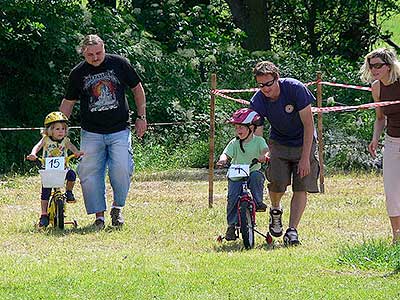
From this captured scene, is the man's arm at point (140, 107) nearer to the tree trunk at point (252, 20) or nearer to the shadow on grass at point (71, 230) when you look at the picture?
the shadow on grass at point (71, 230)

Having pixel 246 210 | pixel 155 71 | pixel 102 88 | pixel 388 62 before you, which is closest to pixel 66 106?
pixel 102 88

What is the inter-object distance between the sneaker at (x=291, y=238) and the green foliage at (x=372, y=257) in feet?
3.93

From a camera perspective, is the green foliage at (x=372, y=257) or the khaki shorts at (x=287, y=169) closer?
the green foliage at (x=372, y=257)

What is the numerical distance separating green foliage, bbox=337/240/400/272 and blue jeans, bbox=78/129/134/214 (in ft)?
10.9

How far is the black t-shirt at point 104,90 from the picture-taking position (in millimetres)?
11398

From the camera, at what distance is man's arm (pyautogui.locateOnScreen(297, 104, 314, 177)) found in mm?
9914

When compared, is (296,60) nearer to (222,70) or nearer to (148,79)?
(222,70)

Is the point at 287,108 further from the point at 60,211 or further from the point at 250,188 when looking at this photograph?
the point at 60,211

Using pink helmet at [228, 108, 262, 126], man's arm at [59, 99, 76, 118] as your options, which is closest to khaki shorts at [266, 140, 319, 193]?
pink helmet at [228, 108, 262, 126]

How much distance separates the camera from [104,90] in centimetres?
1141

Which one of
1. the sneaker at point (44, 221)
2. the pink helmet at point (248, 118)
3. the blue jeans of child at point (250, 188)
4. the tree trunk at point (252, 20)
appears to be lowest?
the sneaker at point (44, 221)

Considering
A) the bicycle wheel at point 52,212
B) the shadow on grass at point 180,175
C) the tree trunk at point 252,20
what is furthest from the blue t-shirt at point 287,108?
the tree trunk at point 252,20

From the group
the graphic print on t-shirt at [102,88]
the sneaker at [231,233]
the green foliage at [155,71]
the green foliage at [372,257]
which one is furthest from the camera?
the green foliage at [155,71]

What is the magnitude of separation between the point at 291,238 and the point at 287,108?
1.21 metres
